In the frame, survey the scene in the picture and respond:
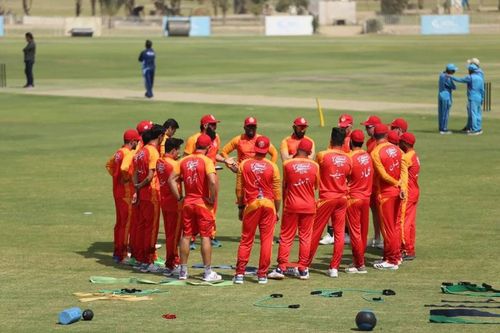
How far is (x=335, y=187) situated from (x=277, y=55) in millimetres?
66461

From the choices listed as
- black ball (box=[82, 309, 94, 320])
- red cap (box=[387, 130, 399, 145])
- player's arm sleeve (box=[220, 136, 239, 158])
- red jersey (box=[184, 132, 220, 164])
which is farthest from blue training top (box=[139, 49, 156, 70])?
black ball (box=[82, 309, 94, 320])

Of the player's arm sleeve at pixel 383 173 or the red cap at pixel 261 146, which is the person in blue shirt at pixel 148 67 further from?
the red cap at pixel 261 146

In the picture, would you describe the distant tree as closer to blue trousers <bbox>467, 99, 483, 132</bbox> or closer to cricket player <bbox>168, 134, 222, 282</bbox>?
blue trousers <bbox>467, 99, 483, 132</bbox>

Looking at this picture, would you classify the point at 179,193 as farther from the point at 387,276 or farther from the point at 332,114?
the point at 332,114

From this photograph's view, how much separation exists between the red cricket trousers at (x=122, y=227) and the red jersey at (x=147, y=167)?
0.78 metres

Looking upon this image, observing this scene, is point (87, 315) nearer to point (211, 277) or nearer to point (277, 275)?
point (211, 277)

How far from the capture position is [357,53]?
8706 cm

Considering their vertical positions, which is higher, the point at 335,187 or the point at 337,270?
the point at 335,187

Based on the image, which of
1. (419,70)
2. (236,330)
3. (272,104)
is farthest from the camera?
(419,70)

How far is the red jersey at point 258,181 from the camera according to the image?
1778 cm

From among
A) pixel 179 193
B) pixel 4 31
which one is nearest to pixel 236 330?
pixel 179 193

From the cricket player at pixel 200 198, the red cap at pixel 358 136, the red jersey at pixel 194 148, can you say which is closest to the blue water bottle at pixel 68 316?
A: the cricket player at pixel 200 198

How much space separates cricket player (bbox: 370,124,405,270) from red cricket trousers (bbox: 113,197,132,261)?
4007 millimetres

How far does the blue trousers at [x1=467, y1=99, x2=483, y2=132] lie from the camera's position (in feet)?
125
